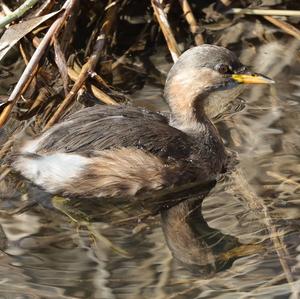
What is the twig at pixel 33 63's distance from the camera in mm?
4754

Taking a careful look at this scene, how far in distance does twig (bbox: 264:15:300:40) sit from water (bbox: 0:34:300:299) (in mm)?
1080

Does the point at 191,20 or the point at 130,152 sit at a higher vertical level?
the point at 130,152

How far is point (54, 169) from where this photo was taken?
4.41 meters

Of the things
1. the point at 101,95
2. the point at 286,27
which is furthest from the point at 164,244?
the point at 286,27

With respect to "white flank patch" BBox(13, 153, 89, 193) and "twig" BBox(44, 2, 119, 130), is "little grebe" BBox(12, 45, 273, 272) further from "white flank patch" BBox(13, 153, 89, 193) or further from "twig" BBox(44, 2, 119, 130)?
"twig" BBox(44, 2, 119, 130)

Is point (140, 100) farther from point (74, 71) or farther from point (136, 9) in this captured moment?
point (136, 9)

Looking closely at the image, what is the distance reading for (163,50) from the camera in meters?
6.06

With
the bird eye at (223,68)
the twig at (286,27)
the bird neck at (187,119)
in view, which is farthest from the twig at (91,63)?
the twig at (286,27)

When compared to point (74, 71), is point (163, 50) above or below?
below

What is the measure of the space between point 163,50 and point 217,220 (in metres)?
2.12

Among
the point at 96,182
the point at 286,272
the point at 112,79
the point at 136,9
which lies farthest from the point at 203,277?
the point at 136,9

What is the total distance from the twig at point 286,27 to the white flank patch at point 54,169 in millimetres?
2313

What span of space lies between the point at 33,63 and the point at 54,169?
0.80 m

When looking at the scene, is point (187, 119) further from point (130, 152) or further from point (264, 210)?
point (264, 210)
